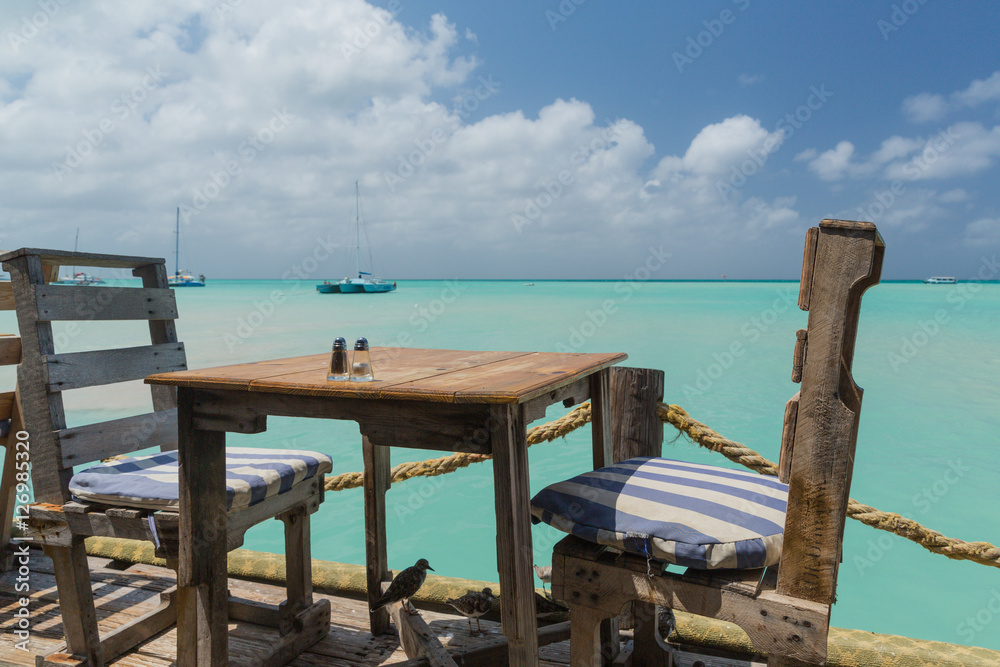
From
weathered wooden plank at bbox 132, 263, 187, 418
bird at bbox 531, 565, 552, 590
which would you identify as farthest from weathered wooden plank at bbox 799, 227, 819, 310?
weathered wooden plank at bbox 132, 263, 187, 418

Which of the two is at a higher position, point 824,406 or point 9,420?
point 824,406

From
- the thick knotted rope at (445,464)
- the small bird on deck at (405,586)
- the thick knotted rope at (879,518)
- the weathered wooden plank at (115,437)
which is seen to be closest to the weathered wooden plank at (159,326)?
the weathered wooden plank at (115,437)

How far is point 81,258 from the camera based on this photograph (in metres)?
1.81

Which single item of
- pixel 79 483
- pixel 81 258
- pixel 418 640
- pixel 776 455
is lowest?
pixel 776 455

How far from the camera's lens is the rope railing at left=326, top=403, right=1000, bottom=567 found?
2.04 metres

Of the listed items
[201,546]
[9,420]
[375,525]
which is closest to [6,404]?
[9,420]

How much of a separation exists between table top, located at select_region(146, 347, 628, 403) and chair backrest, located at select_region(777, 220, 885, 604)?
0.47 m

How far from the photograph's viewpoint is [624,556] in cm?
120

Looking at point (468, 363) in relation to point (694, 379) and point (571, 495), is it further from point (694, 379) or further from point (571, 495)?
point (694, 379)

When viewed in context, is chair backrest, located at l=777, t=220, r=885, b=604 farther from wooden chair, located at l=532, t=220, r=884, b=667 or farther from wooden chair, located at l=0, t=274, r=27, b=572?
wooden chair, located at l=0, t=274, r=27, b=572

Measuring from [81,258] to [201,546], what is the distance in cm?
99

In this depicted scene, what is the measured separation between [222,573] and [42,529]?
577 mm

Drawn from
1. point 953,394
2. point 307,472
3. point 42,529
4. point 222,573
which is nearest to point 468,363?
point 307,472

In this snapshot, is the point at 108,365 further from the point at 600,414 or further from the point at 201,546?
the point at 600,414
